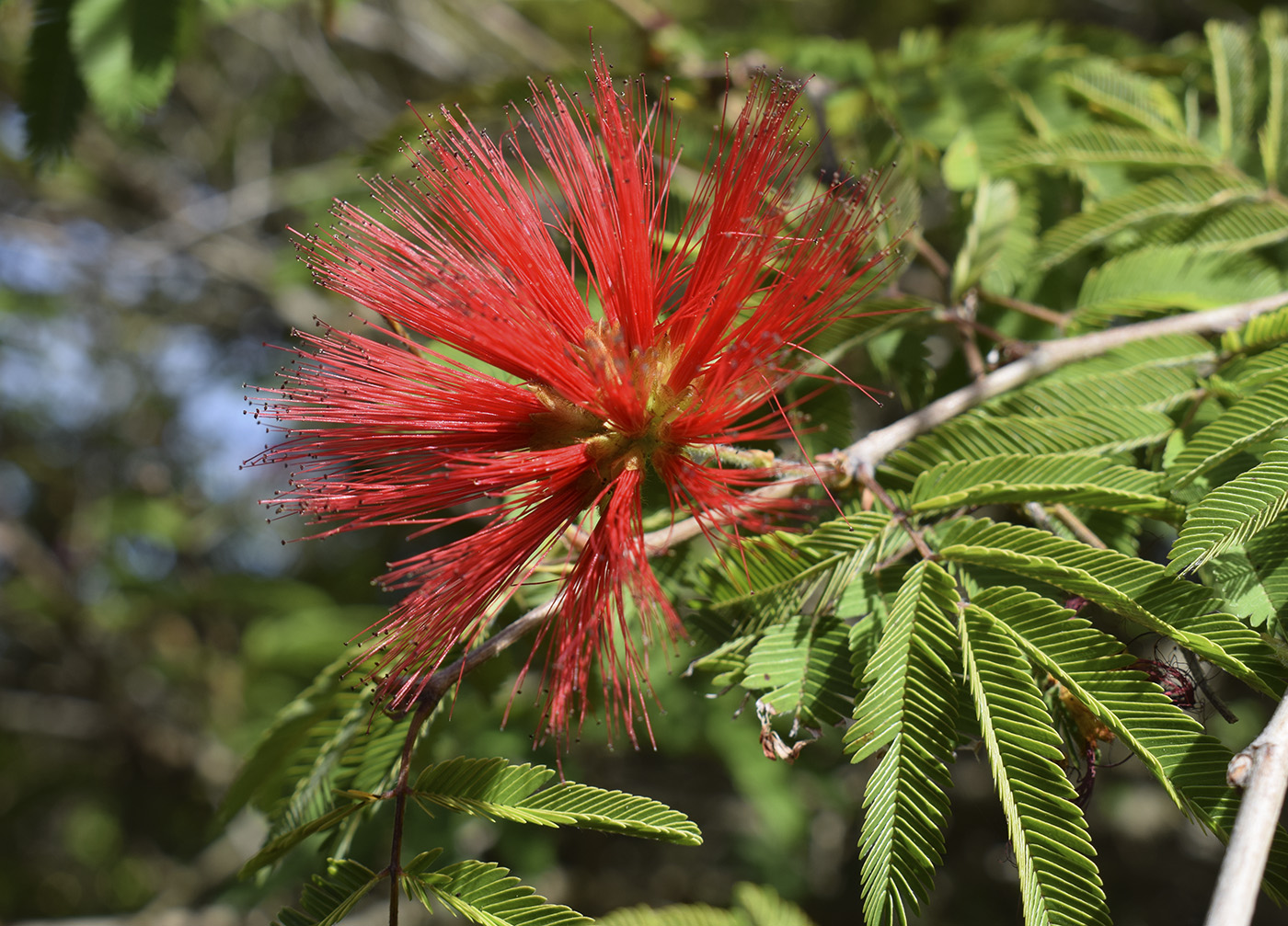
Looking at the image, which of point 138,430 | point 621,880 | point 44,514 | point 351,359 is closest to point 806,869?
point 621,880

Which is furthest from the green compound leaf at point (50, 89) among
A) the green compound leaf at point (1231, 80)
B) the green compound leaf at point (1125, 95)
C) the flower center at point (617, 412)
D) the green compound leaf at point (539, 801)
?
the green compound leaf at point (1231, 80)

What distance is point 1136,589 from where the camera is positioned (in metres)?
1.56

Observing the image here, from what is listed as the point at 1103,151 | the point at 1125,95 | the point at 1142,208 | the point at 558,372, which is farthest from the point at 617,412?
the point at 1125,95

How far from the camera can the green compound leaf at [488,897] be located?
5.18ft

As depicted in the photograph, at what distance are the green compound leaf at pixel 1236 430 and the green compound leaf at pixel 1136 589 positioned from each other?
286mm

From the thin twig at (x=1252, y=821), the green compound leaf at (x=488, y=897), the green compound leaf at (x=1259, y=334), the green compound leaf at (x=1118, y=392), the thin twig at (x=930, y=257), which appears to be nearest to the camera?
the thin twig at (x=1252, y=821)

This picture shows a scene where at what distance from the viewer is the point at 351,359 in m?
1.90

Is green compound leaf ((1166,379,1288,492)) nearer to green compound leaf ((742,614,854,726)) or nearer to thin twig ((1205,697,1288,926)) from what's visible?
thin twig ((1205,697,1288,926))

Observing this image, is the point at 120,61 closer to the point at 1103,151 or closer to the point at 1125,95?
the point at 1103,151

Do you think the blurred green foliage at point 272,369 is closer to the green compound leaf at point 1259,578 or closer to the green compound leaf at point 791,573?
the green compound leaf at point 791,573

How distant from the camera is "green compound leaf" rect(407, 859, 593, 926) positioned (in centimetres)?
158

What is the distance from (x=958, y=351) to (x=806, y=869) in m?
3.22

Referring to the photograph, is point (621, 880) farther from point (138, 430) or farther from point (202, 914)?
point (138, 430)

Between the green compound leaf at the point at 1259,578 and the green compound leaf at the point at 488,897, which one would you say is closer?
the green compound leaf at the point at 1259,578
